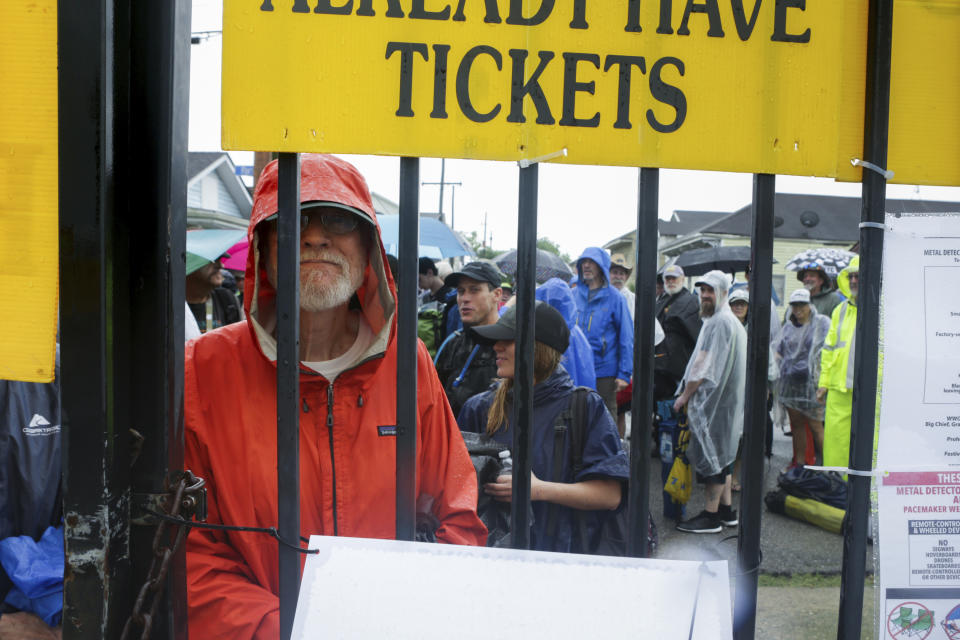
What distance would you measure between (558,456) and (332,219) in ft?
4.94

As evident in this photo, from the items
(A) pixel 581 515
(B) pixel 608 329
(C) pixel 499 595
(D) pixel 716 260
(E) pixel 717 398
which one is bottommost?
(A) pixel 581 515

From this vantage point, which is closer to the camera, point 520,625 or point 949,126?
point 520,625

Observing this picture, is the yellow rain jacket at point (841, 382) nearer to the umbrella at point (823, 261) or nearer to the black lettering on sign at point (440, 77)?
the umbrella at point (823, 261)

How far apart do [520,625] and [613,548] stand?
1.94 m

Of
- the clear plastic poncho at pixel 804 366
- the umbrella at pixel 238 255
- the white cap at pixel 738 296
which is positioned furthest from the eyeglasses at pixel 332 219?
the umbrella at pixel 238 255


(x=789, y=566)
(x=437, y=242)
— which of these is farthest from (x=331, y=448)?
(x=437, y=242)

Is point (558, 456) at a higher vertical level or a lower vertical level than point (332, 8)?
lower

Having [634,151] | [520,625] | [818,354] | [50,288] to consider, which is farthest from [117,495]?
[818,354]

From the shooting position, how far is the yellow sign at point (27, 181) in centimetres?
114

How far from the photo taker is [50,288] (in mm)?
1173

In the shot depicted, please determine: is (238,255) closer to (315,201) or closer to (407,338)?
(315,201)

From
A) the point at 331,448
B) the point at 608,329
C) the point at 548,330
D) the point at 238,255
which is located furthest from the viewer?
the point at 238,255

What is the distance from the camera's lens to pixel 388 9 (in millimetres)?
1161

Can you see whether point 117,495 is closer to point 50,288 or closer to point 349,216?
point 50,288
